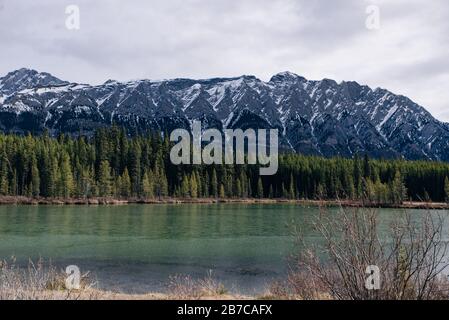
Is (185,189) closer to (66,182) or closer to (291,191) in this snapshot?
(66,182)

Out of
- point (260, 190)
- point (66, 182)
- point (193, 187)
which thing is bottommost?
point (260, 190)

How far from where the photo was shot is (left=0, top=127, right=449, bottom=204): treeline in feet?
402

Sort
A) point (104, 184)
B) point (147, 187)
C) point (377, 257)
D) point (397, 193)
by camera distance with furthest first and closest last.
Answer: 1. point (397, 193)
2. point (147, 187)
3. point (104, 184)
4. point (377, 257)

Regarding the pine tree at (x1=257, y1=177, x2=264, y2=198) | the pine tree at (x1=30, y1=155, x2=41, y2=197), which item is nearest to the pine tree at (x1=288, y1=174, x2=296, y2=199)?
the pine tree at (x1=257, y1=177, x2=264, y2=198)

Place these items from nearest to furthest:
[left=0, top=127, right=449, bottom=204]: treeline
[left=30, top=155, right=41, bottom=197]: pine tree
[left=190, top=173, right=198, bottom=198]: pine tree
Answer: [left=30, top=155, right=41, bottom=197]: pine tree
[left=0, top=127, right=449, bottom=204]: treeline
[left=190, top=173, right=198, bottom=198]: pine tree

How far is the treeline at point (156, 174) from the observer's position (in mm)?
122438

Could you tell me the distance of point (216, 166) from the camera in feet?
500

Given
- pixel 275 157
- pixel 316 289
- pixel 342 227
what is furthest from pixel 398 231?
pixel 275 157

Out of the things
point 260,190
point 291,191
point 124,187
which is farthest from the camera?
point 291,191

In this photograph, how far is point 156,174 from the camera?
449 ft

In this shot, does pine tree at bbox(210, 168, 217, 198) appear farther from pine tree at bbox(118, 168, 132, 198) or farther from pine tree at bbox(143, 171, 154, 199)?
pine tree at bbox(118, 168, 132, 198)

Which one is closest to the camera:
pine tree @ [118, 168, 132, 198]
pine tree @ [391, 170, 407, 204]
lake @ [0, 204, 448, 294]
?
lake @ [0, 204, 448, 294]

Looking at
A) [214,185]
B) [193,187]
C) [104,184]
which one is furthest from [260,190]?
[104,184]

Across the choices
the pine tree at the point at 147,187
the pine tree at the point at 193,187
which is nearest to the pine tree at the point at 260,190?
the pine tree at the point at 193,187
